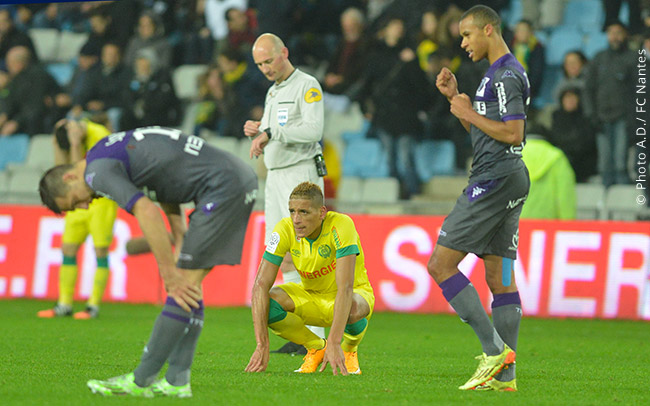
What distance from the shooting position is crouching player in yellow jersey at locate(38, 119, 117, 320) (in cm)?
1032

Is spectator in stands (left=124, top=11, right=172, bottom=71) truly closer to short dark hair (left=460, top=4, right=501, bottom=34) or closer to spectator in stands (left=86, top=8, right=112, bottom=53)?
spectator in stands (left=86, top=8, right=112, bottom=53)

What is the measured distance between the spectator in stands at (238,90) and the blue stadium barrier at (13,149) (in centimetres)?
361

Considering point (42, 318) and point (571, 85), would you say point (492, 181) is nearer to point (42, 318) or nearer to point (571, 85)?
A: point (42, 318)

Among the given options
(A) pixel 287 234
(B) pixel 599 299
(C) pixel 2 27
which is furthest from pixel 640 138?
(C) pixel 2 27

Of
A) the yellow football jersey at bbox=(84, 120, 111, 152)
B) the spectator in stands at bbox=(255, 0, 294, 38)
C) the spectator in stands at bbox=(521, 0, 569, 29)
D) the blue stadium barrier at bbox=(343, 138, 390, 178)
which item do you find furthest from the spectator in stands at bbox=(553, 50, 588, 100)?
the yellow football jersey at bbox=(84, 120, 111, 152)

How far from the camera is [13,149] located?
17328 mm

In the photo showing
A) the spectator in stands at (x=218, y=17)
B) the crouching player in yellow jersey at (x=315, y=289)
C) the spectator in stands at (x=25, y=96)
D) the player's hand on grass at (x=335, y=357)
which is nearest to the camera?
the player's hand on grass at (x=335, y=357)

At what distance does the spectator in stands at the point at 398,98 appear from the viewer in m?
14.5

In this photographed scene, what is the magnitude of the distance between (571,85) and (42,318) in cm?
796

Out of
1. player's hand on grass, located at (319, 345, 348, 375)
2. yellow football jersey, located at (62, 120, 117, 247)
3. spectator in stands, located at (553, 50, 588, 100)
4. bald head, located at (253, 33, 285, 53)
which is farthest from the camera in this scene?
spectator in stands, located at (553, 50, 588, 100)

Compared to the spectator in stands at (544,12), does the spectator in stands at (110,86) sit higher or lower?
lower

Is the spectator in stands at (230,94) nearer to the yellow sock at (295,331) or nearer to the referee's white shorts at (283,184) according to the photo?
the referee's white shorts at (283,184)

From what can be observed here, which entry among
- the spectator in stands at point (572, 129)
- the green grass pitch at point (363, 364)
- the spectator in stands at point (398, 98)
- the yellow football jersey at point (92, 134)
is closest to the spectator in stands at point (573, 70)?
the spectator in stands at point (572, 129)

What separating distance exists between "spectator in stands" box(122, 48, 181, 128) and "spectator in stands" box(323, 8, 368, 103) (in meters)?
2.71
